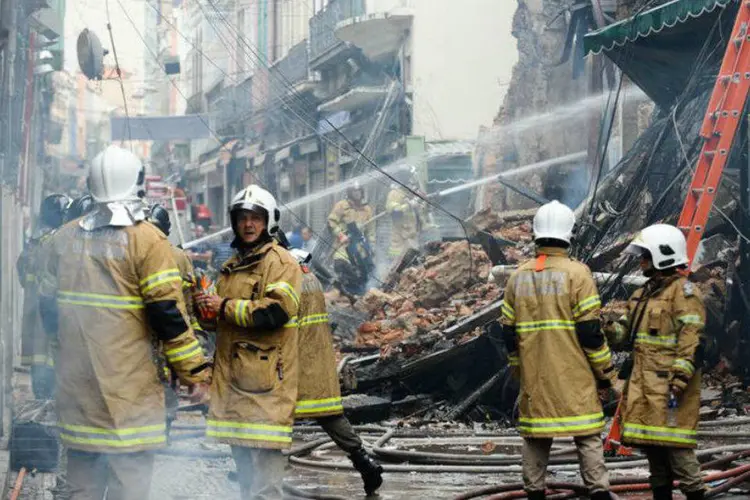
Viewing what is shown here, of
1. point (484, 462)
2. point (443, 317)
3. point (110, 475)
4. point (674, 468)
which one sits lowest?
point (484, 462)

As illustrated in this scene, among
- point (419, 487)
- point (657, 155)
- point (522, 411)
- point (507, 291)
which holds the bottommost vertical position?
point (419, 487)

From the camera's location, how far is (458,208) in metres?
26.4

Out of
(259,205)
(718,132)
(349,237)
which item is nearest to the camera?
(259,205)

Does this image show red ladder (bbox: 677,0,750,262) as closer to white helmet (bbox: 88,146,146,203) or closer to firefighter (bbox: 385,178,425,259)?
white helmet (bbox: 88,146,146,203)

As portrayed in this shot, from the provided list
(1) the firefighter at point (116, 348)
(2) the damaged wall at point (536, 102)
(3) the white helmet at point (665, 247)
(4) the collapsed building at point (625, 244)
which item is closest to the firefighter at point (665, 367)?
(3) the white helmet at point (665, 247)

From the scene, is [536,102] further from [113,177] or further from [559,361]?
[113,177]

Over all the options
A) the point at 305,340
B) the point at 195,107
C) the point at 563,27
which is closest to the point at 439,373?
the point at 305,340

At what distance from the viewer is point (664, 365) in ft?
20.7

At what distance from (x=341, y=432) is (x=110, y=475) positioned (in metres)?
2.21

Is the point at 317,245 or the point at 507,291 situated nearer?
the point at 507,291

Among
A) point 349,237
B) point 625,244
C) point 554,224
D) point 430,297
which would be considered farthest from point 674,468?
point 349,237

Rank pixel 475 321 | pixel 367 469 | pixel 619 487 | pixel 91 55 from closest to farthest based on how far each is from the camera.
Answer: pixel 619 487 < pixel 367 469 < pixel 475 321 < pixel 91 55

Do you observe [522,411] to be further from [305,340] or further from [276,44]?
[276,44]

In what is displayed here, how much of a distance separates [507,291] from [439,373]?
477 centimetres
